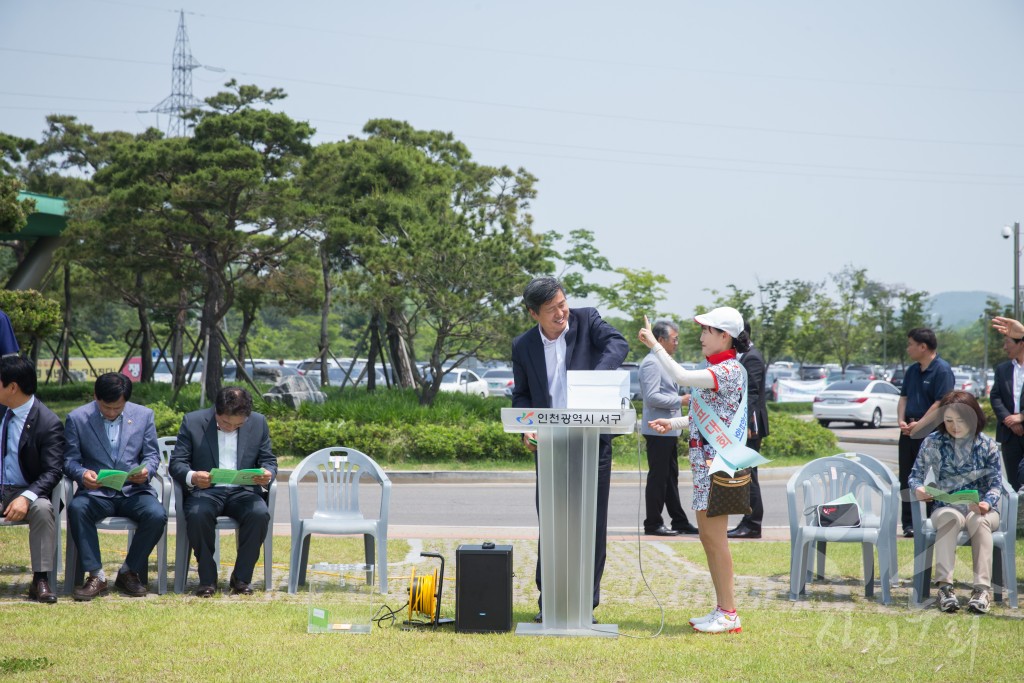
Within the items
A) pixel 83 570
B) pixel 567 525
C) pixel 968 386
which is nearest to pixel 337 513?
pixel 83 570

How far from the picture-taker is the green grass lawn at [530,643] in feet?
16.0

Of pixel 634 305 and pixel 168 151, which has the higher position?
pixel 168 151

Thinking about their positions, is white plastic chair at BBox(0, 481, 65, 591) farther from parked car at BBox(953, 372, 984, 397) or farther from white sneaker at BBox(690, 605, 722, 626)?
parked car at BBox(953, 372, 984, 397)

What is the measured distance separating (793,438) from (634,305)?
60.0ft

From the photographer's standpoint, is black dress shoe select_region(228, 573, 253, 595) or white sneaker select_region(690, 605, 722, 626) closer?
white sneaker select_region(690, 605, 722, 626)

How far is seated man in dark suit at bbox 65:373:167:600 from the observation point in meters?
6.82

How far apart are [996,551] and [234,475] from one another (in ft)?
17.7

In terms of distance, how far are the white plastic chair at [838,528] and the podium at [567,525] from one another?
183 centimetres

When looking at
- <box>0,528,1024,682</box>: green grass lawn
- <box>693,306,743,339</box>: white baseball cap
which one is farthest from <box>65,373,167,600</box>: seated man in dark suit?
<box>693,306,743,339</box>: white baseball cap

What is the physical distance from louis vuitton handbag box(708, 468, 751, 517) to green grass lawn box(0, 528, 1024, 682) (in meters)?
0.74

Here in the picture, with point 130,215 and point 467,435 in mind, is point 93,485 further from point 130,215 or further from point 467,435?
point 130,215

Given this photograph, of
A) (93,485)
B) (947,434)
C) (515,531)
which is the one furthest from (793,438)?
(93,485)

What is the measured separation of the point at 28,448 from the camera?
271 inches

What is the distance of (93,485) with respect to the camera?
6926 mm
